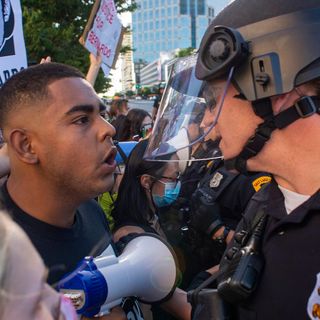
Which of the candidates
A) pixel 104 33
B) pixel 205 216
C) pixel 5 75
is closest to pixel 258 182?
pixel 205 216

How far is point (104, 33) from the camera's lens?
4.38 m

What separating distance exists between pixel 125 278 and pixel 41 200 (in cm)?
46

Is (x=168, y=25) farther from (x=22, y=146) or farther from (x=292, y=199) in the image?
(x=292, y=199)

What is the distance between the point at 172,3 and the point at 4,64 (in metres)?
127

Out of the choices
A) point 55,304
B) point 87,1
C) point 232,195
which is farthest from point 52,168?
point 87,1

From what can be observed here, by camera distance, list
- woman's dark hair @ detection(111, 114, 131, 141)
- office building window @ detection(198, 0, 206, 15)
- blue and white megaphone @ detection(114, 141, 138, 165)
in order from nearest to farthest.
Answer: blue and white megaphone @ detection(114, 141, 138, 165), woman's dark hair @ detection(111, 114, 131, 141), office building window @ detection(198, 0, 206, 15)

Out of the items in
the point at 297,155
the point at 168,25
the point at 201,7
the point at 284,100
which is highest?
the point at 284,100

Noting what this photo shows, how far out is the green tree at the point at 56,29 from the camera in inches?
509

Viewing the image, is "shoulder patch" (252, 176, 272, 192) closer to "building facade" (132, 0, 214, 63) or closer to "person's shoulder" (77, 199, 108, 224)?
"person's shoulder" (77, 199, 108, 224)

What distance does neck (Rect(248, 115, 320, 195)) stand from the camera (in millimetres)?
1324

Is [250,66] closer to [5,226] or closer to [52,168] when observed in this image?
[52,168]

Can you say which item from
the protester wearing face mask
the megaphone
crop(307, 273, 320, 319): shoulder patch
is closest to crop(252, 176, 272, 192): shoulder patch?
the protester wearing face mask

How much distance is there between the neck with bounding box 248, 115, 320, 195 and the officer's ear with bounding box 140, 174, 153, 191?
1.16 meters

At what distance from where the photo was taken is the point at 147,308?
7.32 feet
